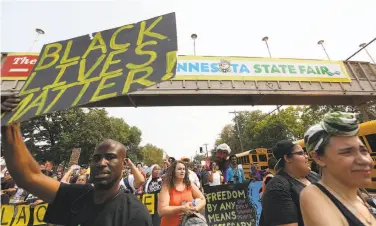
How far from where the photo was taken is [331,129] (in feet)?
5.17

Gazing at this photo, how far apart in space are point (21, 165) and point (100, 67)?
959 mm

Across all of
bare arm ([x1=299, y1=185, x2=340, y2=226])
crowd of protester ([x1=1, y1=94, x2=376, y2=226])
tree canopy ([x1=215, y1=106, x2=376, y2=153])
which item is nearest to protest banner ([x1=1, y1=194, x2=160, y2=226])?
crowd of protester ([x1=1, y1=94, x2=376, y2=226])

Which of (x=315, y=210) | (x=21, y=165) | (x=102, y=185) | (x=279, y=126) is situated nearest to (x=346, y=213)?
(x=315, y=210)

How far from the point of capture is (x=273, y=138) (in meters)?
49.8

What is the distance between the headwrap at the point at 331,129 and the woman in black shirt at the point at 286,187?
2.92ft

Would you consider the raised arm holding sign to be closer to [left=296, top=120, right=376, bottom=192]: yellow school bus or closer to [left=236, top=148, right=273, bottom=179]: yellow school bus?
[left=296, top=120, right=376, bottom=192]: yellow school bus

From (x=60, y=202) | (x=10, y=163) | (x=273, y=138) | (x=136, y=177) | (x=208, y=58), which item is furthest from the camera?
(x=273, y=138)

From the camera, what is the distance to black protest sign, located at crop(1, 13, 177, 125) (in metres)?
1.71

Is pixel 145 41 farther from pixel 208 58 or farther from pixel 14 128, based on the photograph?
pixel 208 58

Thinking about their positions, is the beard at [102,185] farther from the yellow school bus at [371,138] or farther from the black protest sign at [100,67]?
the yellow school bus at [371,138]

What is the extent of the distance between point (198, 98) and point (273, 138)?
3926 centimetres

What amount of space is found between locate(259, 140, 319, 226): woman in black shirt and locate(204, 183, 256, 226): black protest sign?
4080 millimetres

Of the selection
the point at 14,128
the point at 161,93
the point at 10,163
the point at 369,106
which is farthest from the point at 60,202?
the point at 369,106

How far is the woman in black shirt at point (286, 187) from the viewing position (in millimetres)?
2305
